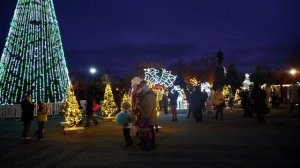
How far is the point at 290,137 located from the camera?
12117 millimetres

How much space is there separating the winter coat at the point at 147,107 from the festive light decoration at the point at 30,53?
1565cm

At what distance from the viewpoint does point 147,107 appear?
35.8 ft

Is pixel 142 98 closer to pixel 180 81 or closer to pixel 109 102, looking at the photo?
pixel 109 102

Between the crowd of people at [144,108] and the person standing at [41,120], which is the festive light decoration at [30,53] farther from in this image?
the person standing at [41,120]

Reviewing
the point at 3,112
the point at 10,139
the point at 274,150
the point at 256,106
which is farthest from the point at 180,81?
the point at 274,150

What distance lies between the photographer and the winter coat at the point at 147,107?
10891 millimetres

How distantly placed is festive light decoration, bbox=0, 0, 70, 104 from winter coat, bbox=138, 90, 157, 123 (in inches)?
616

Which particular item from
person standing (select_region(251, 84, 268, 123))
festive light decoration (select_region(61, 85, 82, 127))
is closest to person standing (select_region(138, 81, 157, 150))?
festive light decoration (select_region(61, 85, 82, 127))

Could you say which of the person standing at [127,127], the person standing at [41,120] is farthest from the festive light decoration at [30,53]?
the person standing at [127,127]

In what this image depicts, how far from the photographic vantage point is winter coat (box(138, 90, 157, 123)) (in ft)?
35.7

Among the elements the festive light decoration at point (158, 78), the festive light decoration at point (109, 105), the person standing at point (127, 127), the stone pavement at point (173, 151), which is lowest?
the stone pavement at point (173, 151)

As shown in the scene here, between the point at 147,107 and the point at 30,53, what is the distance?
52.6ft

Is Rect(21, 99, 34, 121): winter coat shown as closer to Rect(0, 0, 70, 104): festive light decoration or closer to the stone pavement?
the stone pavement

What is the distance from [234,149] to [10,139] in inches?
329
